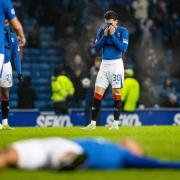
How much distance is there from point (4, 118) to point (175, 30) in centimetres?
1491

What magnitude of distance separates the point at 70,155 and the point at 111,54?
325 inches

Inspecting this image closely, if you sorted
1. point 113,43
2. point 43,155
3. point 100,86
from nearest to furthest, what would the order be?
point 43,155
point 113,43
point 100,86

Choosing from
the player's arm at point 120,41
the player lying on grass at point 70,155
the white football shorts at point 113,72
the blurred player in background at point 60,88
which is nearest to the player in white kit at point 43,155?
the player lying on grass at point 70,155

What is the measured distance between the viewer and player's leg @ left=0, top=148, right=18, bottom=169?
6.17 metres

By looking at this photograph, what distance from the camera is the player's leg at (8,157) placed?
6172 mm

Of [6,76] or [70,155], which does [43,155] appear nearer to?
[70,155]

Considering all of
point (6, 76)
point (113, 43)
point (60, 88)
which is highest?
point (113, 43)

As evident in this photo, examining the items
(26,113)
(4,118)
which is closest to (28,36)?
(26,113)

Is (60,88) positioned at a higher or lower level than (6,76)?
lower

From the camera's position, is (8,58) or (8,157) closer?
(8,157)

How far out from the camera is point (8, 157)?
20.4 ft

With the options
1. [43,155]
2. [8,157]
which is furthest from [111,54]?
[8,157]

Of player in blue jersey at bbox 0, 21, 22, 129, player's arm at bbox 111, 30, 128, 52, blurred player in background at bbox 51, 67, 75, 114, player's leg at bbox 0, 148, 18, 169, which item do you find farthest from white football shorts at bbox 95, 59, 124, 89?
player's leg at bbox 0, 148, 18, 169

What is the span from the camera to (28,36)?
84.9ft
